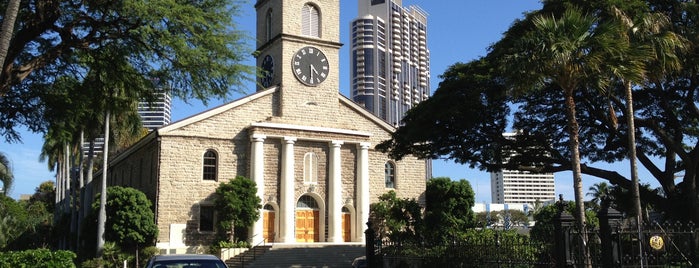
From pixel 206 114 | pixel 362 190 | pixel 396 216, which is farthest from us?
pixel 362 190

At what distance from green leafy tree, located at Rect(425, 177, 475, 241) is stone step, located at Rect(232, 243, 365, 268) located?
457 centimetres

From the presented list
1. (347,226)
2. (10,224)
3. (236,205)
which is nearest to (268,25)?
(236,205)

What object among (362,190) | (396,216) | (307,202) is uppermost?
(362,190)

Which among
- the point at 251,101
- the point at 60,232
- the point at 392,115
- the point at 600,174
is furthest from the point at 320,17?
the point at 392,115

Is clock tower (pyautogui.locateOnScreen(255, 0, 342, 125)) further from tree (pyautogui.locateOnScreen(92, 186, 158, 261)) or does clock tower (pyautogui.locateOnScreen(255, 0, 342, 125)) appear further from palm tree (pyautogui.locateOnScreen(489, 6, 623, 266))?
palm tree (pyautogui.locateOnScreen(489, 6, 623, 266))

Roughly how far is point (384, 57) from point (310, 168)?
370 feet

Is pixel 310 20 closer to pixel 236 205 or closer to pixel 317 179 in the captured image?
pixel 317 179

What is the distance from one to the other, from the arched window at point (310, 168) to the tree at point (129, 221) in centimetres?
864

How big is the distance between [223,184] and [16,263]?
1521cm

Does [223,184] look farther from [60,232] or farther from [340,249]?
[60,232]

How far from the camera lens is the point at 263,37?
135 feet

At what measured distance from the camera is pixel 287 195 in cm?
3600

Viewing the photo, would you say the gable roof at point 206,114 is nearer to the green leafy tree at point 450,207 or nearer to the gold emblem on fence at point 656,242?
the green leafy tree at point 450,207

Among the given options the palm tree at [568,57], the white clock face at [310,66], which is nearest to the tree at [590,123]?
the palm tree at [568,57]
